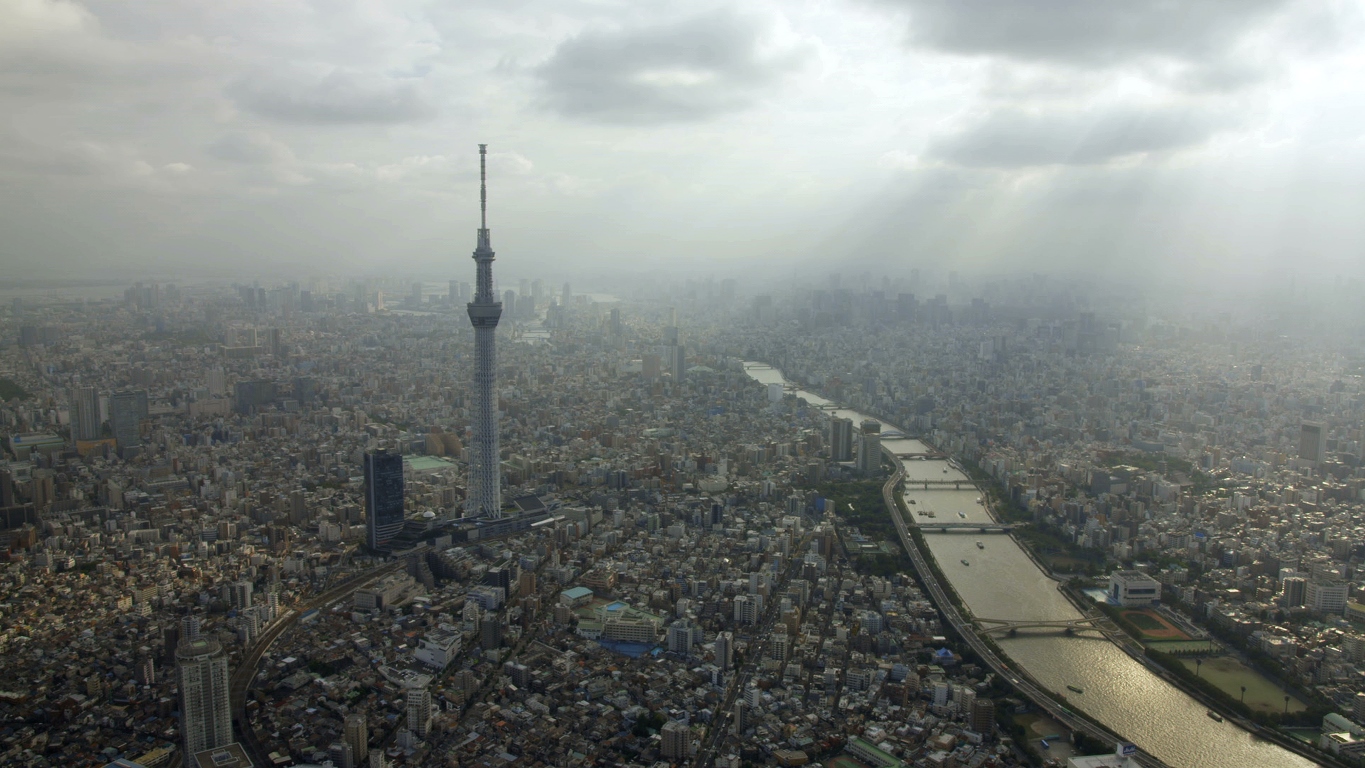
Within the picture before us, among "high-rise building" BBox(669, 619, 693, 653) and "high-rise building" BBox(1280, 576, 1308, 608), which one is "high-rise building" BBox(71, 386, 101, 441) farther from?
"high-rise building" BBox(1280, 576, 1308, 608)

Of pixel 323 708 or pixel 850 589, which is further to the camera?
pixel 850 589

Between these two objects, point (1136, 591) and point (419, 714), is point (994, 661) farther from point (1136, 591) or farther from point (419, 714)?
point (419, 714)

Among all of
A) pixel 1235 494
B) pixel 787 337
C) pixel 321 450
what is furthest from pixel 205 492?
pixel 787 337

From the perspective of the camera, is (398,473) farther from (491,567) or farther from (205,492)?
(205,492)

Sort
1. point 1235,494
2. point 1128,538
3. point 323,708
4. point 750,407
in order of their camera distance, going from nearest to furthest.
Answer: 1. point 323,708
2. point 1128,538
3. point 1235,494
4. point 750,407

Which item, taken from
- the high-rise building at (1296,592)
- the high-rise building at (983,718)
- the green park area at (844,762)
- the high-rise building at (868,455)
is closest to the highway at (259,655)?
the green park area at (844,762)

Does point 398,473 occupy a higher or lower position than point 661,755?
higher

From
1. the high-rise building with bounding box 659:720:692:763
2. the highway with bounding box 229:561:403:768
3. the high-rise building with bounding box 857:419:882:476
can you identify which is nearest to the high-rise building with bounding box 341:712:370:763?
the highway with bounding box 229:561:403:768
